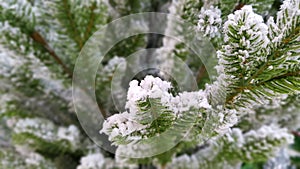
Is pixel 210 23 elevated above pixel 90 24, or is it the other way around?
pixel 90 24

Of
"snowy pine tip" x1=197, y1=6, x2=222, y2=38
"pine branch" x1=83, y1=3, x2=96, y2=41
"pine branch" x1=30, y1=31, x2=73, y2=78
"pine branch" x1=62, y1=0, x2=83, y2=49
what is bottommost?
"snowy pine tip" x1=197, y1=6, x2=222, y2=38

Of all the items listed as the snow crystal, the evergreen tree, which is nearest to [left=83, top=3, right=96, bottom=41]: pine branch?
the evergreen tree

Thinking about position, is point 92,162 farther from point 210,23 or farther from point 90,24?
point 210,23

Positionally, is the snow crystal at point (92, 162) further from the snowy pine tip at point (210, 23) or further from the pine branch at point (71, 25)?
the snowy pine tip at point (210, 23)

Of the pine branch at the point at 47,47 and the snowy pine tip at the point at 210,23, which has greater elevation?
the pine branch at the point at 47,47

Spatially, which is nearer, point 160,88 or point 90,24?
point 160,88

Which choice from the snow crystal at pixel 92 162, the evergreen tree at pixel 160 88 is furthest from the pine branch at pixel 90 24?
the snow crystal at pixel 92 162

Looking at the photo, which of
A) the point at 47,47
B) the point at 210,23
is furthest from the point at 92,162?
the point at 210,23

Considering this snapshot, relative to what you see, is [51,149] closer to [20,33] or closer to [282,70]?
[20,33]

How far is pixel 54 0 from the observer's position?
1.30 ft

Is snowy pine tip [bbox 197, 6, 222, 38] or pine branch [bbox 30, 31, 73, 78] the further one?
pine branch [bbox 30, 31, 73, 78]

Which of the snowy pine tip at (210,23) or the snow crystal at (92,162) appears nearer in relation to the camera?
the snowy pine tip at (210,23)

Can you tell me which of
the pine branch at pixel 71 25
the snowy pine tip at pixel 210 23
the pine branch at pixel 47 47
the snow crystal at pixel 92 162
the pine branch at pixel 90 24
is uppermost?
the pine branch at pixel 47 47

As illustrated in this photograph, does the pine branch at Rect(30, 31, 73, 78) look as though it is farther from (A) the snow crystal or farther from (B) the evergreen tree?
(A) the snow crystal
